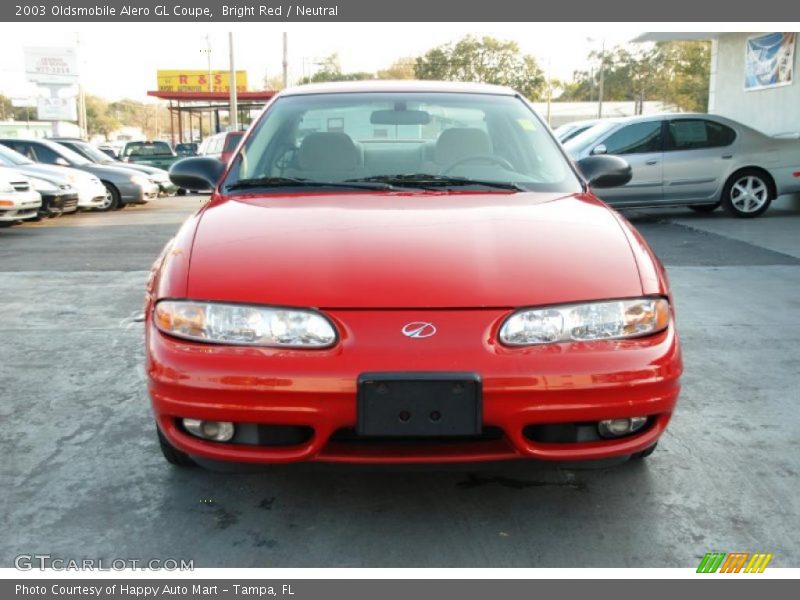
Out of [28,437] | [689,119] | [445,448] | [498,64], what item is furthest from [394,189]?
[498,64]

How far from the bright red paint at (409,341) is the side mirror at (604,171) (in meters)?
1.16

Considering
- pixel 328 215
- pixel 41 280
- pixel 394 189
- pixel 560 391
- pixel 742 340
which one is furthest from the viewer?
pixel 41 280

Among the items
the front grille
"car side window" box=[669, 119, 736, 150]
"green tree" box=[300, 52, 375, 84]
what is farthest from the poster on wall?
"green tree" box=[300, 52, 375, 84]

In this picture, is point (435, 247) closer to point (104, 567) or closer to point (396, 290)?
point (396, 290)

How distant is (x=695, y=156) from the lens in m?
11.1

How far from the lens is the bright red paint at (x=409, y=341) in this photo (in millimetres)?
2328

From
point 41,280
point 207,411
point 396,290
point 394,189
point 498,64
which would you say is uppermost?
point 498,64

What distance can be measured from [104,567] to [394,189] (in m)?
1.72

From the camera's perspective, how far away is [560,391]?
92.1 inches

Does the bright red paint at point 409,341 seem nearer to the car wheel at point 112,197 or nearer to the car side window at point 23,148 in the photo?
the car wheel at point 112,197

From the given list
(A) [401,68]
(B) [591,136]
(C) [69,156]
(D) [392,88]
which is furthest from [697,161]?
(A) [401,68]

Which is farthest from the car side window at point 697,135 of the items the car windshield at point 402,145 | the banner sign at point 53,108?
the banner sign at point 53,108

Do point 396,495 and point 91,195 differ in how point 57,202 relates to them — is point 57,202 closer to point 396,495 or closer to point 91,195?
point 91,195

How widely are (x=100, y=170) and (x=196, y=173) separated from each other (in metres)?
12.3
